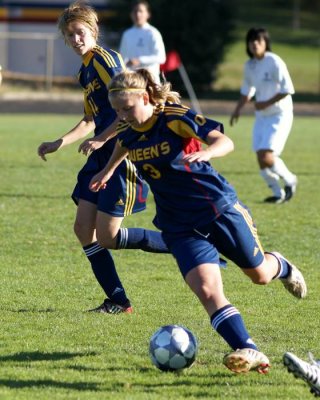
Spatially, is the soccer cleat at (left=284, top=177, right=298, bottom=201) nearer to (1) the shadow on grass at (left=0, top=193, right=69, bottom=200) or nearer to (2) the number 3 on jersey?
(1) the shadow on grass at (left=0, top=193, right=69, bottom=200)

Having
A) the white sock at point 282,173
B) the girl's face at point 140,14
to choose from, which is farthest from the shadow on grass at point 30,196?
the girl's face at point 140,14

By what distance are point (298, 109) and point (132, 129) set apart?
27.0 meters

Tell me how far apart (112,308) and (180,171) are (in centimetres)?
164

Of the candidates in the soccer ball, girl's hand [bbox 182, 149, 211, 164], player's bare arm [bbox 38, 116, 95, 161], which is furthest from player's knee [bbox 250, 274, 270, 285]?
player's bare arm [bbox 38, 116, 95, 161]

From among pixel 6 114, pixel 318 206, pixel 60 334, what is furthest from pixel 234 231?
A: pixel 6 114

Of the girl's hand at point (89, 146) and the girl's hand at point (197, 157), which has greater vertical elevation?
the girl's hand at point (197, 157)

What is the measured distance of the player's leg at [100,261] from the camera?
21.1 ft

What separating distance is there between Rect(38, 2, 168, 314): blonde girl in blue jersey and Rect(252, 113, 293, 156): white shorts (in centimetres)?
565

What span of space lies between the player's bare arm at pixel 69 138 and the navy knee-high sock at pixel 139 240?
0.68 meters

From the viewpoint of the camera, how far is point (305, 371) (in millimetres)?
4520

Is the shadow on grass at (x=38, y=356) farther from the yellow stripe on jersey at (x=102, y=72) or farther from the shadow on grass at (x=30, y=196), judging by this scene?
the shadow on grass at (x=30, y=196)

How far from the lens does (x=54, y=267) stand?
7.97 meters

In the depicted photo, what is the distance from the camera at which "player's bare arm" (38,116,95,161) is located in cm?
630

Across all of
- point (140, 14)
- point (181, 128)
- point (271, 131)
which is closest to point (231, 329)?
point (181, 128)
